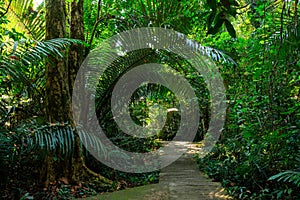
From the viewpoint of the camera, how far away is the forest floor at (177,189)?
Answer: 118 inches

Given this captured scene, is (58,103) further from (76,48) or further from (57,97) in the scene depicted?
(76,48)

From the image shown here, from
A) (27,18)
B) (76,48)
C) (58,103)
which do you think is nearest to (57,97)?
(58,103)

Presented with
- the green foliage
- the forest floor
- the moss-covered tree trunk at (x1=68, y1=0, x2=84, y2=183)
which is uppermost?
the moss-covered tree trunk at (x1=68, y1=0, x2=84, y2=183)

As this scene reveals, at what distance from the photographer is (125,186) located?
3697 mm

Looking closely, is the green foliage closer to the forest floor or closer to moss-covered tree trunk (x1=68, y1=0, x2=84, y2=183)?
the forest floor

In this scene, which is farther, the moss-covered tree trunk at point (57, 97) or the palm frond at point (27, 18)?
the palm frond at point (27, 18)

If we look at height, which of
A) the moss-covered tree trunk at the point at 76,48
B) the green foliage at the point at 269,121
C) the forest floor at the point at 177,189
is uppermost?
the moss-covered tree trunk at the point at 76,48

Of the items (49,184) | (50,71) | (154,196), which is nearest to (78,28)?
(50,71)

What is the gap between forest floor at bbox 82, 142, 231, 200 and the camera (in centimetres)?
300

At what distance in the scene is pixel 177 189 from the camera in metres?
3.28

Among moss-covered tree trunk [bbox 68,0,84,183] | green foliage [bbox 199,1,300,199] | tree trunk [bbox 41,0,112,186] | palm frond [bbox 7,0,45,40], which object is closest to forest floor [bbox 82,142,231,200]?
green foliage [bbox 199,1,300,199]

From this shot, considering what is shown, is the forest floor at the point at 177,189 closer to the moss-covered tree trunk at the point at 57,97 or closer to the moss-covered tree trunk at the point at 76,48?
the moss-covered tree trunk at the point at 57,97

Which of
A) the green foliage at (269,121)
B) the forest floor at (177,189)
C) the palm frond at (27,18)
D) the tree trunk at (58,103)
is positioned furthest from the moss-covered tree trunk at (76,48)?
the green foliage at (269,121)

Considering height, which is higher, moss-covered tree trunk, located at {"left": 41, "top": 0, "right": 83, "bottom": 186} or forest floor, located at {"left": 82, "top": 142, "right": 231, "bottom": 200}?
moss-covered tree trunk, located at {"left": 41, "top": 0, "right": 83, "bottom": 186}
